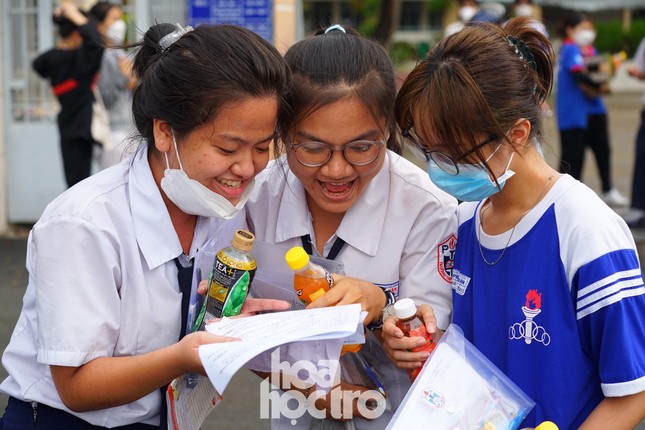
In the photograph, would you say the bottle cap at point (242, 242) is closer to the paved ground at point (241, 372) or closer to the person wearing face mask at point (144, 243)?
the person wearing face mask at point (144, 243)

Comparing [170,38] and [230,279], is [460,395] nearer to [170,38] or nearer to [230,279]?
[230,279]

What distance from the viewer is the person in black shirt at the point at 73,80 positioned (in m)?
7.13

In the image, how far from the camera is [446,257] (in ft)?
8.13

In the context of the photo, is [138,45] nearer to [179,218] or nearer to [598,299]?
[179,218]

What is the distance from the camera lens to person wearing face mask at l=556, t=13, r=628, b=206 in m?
8.57

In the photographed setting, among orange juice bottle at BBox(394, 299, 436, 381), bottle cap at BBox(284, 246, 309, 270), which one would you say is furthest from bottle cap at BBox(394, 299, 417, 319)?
bottle cap at BBox(284, 246, 309, 270)

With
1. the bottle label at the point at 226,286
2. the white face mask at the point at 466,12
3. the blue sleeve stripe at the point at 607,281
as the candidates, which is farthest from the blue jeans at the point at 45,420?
the white face mask at the point at 466,12

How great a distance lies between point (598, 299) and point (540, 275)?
16 cm

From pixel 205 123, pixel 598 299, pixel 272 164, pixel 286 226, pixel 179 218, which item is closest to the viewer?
pixel 598 299

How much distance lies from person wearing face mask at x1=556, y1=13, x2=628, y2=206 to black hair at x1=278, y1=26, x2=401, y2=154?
633 cm

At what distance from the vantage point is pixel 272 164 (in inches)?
108

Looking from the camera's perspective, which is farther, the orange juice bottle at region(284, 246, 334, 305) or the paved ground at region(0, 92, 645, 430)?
the paved ground at region(0, 92, 645, 430)

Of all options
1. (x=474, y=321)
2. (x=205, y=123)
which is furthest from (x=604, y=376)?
(x=205, y=123)

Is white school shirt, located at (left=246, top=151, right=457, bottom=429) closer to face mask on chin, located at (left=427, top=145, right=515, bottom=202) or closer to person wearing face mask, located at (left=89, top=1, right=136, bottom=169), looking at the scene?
face mask on chin, located at (left=427, top=145, right=515, bottom=202)
